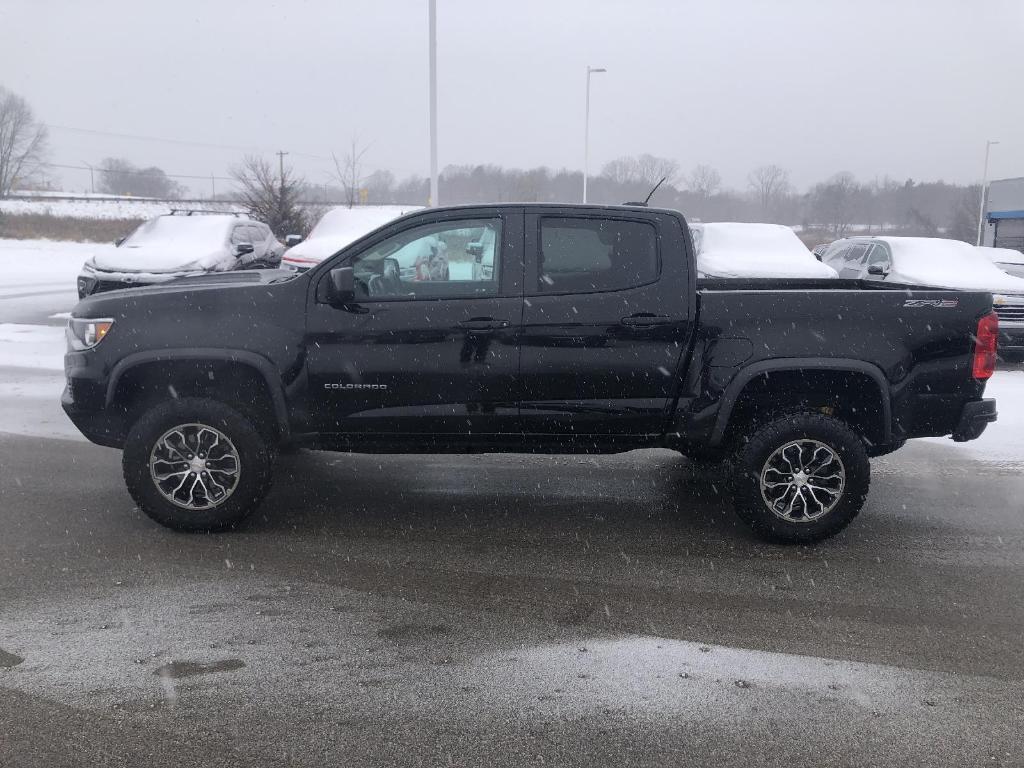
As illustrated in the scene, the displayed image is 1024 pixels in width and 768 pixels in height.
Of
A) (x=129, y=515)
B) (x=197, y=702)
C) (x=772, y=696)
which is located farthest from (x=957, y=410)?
(x=129, y=515)

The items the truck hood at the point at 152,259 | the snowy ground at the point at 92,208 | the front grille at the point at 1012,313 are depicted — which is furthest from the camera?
the snowy ground at the point at 92,208

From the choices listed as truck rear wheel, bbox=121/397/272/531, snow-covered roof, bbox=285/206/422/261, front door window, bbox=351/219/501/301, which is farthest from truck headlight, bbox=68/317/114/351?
snow-covered roof, bbox=285/206/422/261

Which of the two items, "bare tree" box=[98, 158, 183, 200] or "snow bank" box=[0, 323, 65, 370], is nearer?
"snow bank" box=[0, 323, 65, 370]

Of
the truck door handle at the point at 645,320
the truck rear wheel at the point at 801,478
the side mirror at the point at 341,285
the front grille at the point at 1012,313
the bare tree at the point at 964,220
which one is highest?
the bare tree at the point at 964,220

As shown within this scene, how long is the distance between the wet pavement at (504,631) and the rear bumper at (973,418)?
66 cm

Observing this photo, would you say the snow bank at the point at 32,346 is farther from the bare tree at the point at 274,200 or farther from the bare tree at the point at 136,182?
the bare tree at the point at 136,182

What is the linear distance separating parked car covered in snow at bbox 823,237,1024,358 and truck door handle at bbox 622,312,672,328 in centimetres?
763

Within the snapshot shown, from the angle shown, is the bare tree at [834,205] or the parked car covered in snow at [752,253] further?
the bare tree at [834,205]

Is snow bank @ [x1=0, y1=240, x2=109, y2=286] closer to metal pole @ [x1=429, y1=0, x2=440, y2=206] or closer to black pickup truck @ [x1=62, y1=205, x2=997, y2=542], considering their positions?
metal pole @ [x1=429, y1=0, x2=440, y2=206]

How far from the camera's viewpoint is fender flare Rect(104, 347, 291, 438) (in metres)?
5.21

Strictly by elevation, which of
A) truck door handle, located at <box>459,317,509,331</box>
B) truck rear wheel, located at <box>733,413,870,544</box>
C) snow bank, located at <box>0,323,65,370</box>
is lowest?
snow bank, located at <box>0,323,65,370</box>

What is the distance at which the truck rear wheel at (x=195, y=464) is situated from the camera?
5.23 m

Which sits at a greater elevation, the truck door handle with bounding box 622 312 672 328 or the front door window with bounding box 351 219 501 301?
the front door window with bounding box 351 219 501 301

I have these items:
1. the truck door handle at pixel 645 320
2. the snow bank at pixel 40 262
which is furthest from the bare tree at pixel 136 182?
the truck door handle at pixel 645 320
